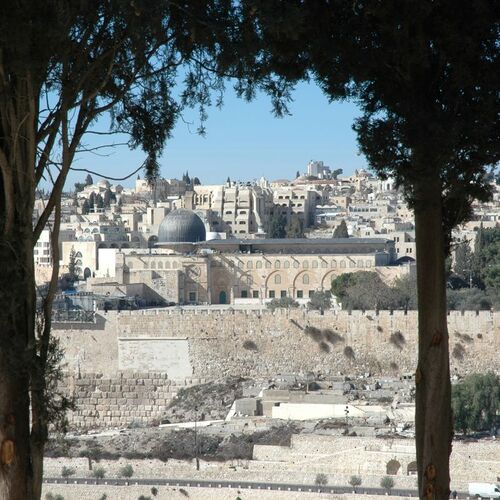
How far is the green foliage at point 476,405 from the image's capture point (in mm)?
22406

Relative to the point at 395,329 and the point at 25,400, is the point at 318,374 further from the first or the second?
the point at 25,400

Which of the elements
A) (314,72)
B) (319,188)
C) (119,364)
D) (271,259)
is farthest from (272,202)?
(314,72)

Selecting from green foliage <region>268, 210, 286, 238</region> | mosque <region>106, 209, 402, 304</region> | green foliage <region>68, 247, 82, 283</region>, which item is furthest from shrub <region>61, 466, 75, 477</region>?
green foliage <region>268, 210, 286, 238</region>

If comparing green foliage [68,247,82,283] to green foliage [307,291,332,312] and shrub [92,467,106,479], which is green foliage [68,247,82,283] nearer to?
green foliage [307,291,332,312]

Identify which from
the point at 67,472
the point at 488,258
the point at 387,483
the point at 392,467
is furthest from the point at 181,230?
the point at 387,483

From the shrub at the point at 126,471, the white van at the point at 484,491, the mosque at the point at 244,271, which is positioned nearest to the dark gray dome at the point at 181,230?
the mosque at the point at 244,271

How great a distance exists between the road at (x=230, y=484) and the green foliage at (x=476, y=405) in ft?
16.6

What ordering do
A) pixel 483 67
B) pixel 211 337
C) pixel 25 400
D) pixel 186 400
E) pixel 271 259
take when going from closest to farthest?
pixel 25 400 → pixel 483 67 → pixel 186 400 → pixel 211 337 → pixel 271 259

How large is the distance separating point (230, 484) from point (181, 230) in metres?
37.4

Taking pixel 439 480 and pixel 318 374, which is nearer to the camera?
pixel 439 480

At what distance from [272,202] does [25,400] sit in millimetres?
80635

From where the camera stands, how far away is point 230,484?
18.2 meters

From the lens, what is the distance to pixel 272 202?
86625mm

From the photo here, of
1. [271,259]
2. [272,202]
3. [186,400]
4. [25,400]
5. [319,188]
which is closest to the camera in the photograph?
[25,400]
